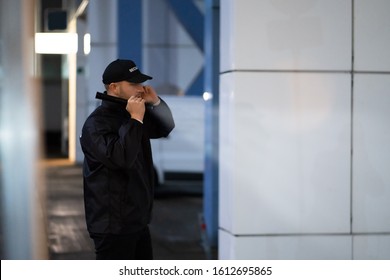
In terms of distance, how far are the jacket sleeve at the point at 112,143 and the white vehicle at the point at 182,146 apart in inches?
278

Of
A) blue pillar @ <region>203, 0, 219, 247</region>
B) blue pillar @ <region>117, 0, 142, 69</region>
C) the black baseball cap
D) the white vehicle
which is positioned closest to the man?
the black baseball cap

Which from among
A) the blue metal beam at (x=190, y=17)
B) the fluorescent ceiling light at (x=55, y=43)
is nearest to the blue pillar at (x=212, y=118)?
the blue metal beam at (x=190, y=17)

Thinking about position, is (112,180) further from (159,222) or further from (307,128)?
(159,222)

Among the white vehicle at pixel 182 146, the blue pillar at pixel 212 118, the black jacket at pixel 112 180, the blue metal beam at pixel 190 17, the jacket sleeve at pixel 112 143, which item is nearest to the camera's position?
the jacket sleeve at pixel 112 143

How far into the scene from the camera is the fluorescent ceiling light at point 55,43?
4203 mm

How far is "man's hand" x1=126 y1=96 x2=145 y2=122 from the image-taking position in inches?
135

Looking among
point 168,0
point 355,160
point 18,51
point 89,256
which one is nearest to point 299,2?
point 355,160

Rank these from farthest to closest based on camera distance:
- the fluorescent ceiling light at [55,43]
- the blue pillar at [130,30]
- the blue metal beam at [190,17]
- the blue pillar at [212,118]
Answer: the blue metal beam at [190,17] → the blue pillar at [212,118] → the blue pillar at [130,30] → the fluorescent ceiling light at [55,43]

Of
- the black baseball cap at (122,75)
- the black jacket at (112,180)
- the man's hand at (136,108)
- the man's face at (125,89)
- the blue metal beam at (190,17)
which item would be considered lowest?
the black jacket at (112,180)

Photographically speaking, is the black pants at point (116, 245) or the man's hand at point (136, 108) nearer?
the man's hand at point (136, 108)

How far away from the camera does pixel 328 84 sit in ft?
14.1

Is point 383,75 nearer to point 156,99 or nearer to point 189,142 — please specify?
point 156,99

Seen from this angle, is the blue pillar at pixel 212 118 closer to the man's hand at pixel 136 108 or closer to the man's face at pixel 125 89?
the man's face at pixel 125 89

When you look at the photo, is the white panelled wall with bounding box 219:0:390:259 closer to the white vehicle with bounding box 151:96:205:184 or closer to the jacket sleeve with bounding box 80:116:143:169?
the jacket sleeve with bounding box 80:116:143:169
